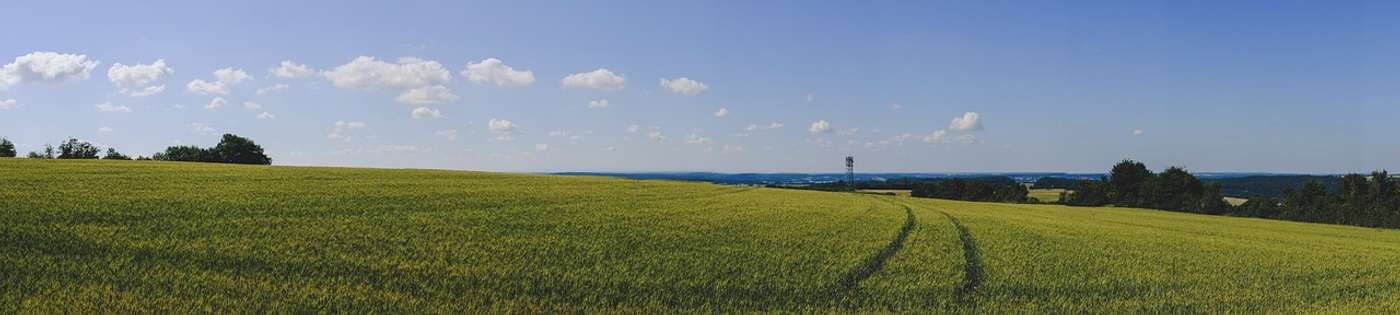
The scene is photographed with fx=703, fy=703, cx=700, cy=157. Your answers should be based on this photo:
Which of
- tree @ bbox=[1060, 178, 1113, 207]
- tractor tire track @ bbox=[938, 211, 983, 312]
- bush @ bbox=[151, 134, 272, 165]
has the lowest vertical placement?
tractor tire track @ bbox=[938, 211, 983, 312]

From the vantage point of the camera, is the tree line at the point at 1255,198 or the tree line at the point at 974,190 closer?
the tree line at the point at 1255,198

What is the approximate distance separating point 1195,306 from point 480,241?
44.9ft

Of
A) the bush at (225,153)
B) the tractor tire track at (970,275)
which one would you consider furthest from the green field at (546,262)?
the bush at (225,153)

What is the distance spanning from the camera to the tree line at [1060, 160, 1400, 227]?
59.8 m

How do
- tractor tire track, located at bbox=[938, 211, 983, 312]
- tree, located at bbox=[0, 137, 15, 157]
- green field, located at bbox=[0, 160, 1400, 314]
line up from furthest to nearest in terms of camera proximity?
1. tree, located at bbox=[0, 137, 15, 157]
2. tractor tire track, located at bbox=[938, 211, 983, 312]
3. green field, located at bbox=[0, 160, 1400, 314]

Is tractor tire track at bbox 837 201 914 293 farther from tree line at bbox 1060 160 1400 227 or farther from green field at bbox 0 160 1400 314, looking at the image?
tree line at bbox 1060 160 1400 227

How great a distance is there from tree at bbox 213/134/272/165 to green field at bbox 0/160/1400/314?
66.4 metres

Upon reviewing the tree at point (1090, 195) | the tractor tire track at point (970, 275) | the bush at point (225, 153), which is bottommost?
the tractor tire track at point (970, 275)

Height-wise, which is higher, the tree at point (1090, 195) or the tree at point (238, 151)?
the tree at point (238, 151)

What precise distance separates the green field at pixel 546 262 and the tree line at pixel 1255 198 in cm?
4959

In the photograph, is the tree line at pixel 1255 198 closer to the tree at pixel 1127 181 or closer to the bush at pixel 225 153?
the tree at pixel 1127 181

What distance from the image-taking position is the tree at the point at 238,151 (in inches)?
3115

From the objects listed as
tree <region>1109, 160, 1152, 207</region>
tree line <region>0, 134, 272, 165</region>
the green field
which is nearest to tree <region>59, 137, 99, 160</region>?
tree line <region>0, 134, 272, 165</region>

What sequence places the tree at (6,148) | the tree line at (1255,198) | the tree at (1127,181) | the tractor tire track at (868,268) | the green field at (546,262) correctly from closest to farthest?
the green field at (546,262)
the tractor tire track at (868,268)
the tree line at (1255,198)
the tree at (6,148)
the tree at (1127,181)
